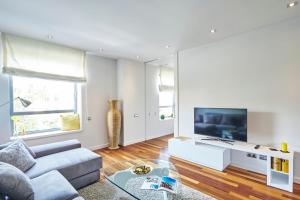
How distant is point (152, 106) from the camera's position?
5.54 m

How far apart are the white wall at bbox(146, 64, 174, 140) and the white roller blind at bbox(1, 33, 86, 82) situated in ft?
7.11

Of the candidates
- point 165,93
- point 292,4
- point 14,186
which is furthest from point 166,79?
point 14,186

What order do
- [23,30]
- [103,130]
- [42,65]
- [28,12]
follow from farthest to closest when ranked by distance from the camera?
[103,130], [42,65], [23,30], [28,12]

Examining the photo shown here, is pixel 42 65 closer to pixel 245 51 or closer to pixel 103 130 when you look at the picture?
pixel 103 130

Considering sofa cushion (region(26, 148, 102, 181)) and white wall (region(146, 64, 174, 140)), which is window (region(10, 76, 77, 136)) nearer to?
sofa cushion (region(26, 148, 102, 181))

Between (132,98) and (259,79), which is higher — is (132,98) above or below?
below

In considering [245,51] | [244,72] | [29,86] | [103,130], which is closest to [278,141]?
[244,72]

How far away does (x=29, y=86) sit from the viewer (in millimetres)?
3420

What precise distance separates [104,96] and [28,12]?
102 inches

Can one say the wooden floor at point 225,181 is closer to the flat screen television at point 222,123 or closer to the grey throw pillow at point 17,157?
the flat screen television at point 222,123

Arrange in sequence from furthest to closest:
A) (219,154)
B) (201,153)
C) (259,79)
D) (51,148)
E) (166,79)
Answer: (166,79) → (201,153) → (219,154) → (259,79) → (51,148)

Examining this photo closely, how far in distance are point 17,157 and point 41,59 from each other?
2045 millimetres

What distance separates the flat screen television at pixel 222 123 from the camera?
9.36 feet

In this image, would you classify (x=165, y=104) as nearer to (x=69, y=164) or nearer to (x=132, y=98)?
(x=132, y=98)
